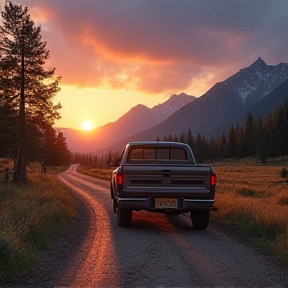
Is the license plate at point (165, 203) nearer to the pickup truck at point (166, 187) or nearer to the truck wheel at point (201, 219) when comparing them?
the pickup truck at point (166, 187)

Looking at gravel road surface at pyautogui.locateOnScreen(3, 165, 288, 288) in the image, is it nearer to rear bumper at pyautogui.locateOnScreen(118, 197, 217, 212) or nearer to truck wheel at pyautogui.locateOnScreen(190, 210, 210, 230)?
truck wheel at pyautogui.locateOnScreen(190, 210, 210, 230)

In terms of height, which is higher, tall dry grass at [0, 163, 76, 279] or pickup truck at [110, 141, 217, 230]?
pickup truck at [110, 141, 217, 230]

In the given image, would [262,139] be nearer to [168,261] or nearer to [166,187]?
[166,187]

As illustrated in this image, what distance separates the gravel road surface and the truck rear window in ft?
7.98

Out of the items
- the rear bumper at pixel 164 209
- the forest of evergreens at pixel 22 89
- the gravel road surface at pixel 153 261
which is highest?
the forest of evergreens at pixel 22 89

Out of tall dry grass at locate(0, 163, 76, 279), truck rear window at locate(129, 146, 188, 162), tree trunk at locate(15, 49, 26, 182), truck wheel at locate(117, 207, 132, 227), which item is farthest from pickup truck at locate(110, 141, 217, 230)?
tree trunk at locate(15, 49, 26, 182)

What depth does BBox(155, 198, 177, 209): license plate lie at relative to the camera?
9820 millimetres

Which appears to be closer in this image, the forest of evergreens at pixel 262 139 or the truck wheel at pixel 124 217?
the truck wheel at pixel 124 217

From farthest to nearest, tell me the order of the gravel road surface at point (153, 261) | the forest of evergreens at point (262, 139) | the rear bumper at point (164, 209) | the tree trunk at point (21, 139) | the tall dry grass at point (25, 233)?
the forest of evergreens at point (262, 139), the tree trunk at point (21, 139), the rear bumper at point (164, 209), the tall dry grass at point (25, 233), the gravel road surface at point (153, 261)

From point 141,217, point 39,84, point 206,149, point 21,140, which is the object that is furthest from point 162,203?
point 206,149

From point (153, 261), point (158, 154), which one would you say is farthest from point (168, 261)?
point (158, 154)

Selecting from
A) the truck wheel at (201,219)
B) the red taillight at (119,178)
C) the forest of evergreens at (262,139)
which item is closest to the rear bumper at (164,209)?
the red taillight at (119,178)

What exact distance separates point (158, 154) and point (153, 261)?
5.67m

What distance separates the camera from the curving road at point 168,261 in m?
5.77
